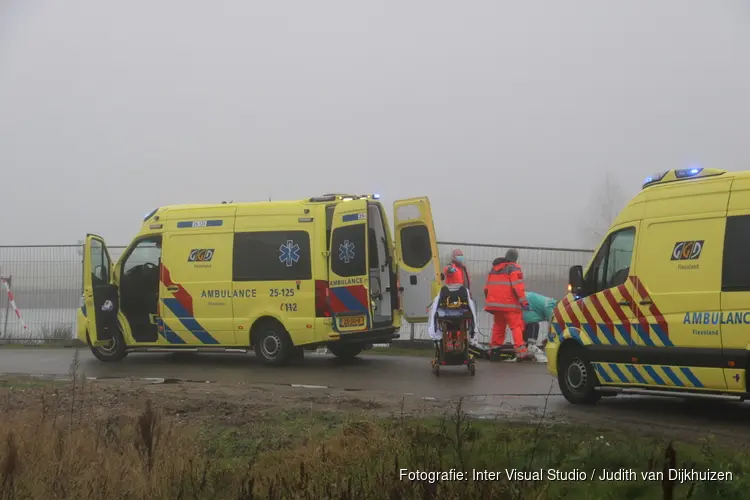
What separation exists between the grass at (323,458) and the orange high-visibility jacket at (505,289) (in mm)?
7193

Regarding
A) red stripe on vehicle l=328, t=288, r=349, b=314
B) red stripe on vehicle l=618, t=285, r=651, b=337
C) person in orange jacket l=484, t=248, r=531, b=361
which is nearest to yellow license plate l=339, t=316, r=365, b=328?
red stripe on vehicle l=328, t=288, r=349, b=314

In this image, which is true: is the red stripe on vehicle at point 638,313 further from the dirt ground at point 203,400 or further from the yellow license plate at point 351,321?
the yellow license plate at point 351,321

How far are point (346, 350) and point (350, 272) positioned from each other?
205cm

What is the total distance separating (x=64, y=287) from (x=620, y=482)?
16985 millimetres

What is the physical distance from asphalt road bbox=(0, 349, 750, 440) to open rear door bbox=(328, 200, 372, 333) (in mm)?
812

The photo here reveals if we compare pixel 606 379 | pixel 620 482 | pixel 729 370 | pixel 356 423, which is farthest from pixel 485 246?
pixel 620 482

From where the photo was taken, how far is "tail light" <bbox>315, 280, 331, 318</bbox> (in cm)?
1278

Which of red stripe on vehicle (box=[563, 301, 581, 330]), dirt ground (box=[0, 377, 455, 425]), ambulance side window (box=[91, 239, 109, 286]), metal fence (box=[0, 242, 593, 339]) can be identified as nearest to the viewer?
dirt ground (box=[0, 377, 455, 425])

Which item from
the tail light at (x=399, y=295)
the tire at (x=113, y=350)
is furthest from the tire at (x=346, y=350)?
the tire at (x=113, y=350)

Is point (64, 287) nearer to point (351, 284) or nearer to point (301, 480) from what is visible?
point (351, 284)

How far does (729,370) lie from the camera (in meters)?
7.27

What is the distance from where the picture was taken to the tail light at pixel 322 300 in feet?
41.9

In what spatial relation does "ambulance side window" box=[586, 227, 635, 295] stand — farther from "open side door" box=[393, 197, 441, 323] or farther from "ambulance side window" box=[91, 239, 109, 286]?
"ambulance side window" box=[91, 239, 109, 286]

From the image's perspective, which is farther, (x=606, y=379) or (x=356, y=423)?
(x=606, y=379)
